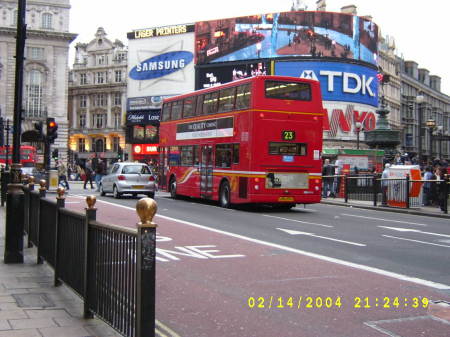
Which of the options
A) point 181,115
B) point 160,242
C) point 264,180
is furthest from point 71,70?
point 160,242

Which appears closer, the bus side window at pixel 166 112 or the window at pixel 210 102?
the window at pixel 210 102

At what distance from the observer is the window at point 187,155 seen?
2220cm

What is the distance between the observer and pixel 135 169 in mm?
23609

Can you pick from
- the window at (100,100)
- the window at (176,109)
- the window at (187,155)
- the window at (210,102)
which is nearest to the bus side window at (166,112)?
the window at (176,109)

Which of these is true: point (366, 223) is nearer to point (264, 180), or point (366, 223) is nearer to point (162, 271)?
point (264, 180)

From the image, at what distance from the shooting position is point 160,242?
10.8 meters

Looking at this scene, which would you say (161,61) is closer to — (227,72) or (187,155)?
(227,72)

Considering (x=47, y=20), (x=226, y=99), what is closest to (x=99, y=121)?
(x=47, y=20)

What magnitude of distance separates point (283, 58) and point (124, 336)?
2294 inches

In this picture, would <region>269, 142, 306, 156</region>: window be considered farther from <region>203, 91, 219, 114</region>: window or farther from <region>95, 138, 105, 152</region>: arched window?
<region>95, 138, 105, 152</region>: arched window

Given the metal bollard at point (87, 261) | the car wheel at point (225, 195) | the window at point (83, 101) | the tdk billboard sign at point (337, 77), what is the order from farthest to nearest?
the window at point (83, 101) < the tdk billboard sign at point (337, 77) < the car wheel at point (225, 195) < the metal bollard at point (87, 261)

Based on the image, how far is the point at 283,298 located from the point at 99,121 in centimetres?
9398

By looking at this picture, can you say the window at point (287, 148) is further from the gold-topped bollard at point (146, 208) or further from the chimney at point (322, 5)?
the chimney at point (322, 5)

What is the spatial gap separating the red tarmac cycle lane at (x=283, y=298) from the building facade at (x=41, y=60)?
63.3 meters
